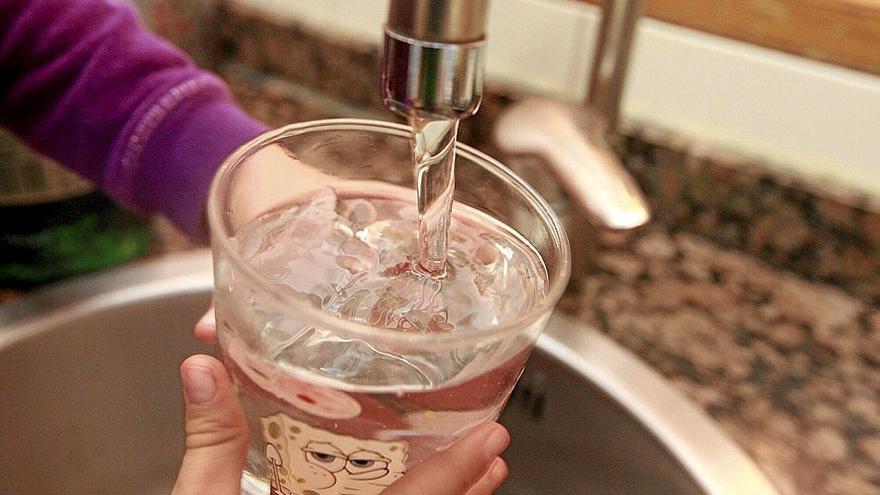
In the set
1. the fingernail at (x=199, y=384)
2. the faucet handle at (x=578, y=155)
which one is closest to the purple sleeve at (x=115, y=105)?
the faucet handle at (x=578, y=155)

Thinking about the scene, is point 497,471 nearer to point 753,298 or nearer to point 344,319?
point 344,319

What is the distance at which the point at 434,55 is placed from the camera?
0.82ft

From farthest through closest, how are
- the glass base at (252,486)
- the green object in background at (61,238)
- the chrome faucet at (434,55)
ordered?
the green object in background at (61,238) < the glass base at (252,486) < the chrome faucet at (434,55)

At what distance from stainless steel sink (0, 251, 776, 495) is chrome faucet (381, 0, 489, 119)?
348 millimetres

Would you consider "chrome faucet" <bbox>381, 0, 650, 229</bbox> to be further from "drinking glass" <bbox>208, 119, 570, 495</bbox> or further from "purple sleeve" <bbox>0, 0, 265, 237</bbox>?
"purple sleeve" <bbox>0, 0, 265, 237</bbox>

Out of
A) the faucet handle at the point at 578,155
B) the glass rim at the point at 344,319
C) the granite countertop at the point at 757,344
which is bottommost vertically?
the granite countertop at the point at 757,344

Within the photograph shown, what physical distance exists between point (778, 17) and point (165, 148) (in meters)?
0.44

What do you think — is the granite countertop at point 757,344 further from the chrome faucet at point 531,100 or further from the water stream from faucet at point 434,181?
the water stream from faucet at point 434,181

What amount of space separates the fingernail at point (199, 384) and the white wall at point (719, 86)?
1.57 feet

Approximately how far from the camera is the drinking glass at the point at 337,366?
0.27 meters

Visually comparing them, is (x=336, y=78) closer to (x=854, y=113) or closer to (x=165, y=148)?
(x=165, y=148)

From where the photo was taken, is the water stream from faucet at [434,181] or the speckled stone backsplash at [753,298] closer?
the water stream from faucet at [434,181]

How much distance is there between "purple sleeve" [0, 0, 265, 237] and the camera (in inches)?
22.5

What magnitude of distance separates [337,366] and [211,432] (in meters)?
0.07
